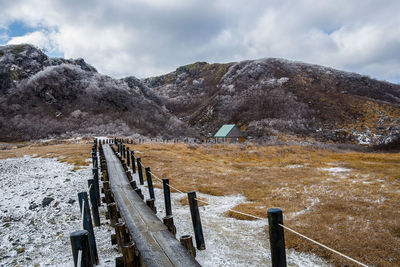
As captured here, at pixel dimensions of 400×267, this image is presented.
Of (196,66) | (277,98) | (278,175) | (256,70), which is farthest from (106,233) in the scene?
(196,66)

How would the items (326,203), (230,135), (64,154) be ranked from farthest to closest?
1. (230,135)
2. (64,154)
3. (326,203)

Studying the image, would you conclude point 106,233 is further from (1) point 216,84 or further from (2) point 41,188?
(1) point 216,84

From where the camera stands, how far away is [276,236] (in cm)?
382

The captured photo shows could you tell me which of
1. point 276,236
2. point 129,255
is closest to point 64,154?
point 129,255

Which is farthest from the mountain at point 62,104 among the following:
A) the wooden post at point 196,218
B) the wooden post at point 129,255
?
the wooden post at point 129,255

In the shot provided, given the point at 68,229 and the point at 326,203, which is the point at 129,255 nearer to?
the point at 68,229

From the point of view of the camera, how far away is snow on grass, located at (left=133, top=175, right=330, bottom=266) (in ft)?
22.1

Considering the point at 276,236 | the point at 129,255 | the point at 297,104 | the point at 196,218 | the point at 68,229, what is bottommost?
the point at 68,229

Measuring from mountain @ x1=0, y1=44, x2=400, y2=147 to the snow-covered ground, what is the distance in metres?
54.3

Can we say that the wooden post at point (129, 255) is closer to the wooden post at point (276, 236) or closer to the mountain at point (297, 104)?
the wooden post at point (276, 236)

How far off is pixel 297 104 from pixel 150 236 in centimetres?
8528

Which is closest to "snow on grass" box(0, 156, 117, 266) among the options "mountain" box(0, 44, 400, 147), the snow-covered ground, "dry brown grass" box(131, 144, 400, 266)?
the snow-covered ground

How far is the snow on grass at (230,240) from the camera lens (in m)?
6.74

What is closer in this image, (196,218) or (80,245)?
(80,245)
